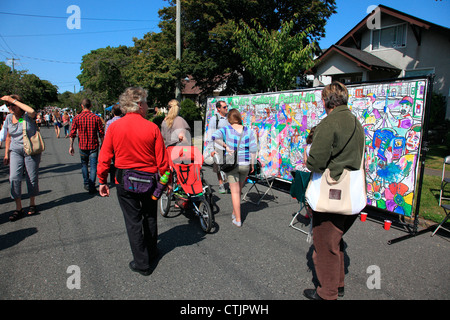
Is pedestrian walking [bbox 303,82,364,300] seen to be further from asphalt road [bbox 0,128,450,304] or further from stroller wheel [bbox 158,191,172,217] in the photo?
stroller wheel [bbox 158,191,172,217]

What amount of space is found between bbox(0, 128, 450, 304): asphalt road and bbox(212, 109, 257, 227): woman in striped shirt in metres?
0.49

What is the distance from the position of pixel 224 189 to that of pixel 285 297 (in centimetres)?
401

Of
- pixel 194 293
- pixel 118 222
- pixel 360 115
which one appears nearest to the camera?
pixel 194 293

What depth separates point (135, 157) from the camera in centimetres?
303

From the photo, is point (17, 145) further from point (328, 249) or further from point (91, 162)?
point (328, 249)

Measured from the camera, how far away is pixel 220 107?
706 centimetres

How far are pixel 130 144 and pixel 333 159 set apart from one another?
1.98 metres

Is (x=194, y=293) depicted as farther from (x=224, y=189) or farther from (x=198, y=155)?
(x=224, y=189)

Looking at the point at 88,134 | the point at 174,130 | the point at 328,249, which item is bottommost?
the point at 328,249

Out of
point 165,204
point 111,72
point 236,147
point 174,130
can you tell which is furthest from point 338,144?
point 111,72

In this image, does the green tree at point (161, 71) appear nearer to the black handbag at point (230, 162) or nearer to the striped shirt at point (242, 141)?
the striped shirt at point (242, 141)

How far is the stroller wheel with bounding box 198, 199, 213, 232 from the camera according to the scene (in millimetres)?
4277

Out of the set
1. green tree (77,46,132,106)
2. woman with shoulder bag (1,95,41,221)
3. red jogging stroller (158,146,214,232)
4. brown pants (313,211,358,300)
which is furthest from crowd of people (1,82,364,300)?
green tree (77,46,132,106)

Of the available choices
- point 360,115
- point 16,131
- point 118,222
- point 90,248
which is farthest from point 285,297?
point 16,131
